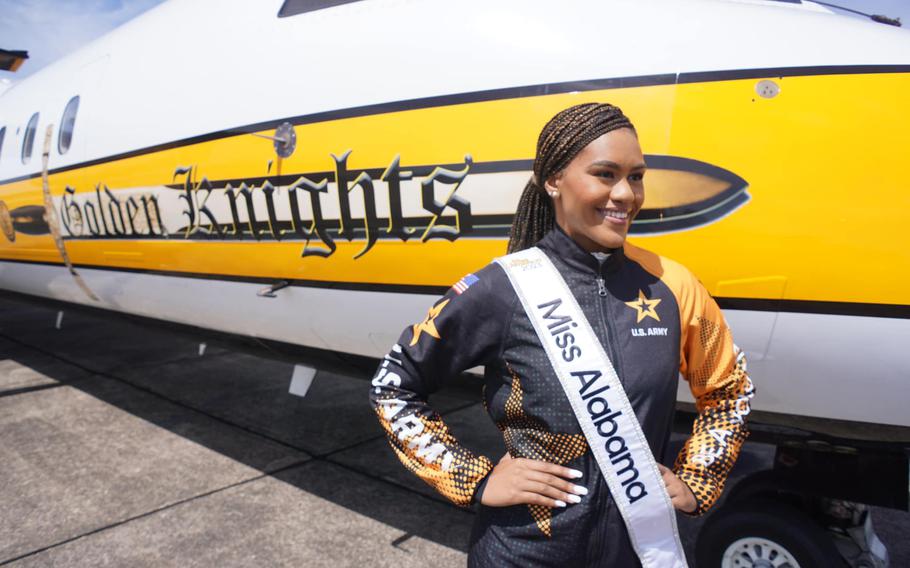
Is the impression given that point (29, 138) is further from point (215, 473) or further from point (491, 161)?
point (491, 161)

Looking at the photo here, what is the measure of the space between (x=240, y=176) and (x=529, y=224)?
8.40 feet

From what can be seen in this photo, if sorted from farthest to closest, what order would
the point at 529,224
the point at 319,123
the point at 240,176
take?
1. the point at 240,176
2. the point at 319,123
3. the point at 529,224

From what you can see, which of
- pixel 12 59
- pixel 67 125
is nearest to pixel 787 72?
pixel 67 125

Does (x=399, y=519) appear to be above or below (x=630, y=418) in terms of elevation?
below

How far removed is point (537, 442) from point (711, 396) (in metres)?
0.53

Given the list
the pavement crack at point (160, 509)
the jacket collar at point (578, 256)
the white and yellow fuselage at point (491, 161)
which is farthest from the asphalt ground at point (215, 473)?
the jacket collar at point (578, 256)

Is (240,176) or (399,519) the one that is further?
(399,519)

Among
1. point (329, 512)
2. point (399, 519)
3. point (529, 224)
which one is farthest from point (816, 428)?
point (329, 512)

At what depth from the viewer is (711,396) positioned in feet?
5.90

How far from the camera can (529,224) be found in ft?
6.29

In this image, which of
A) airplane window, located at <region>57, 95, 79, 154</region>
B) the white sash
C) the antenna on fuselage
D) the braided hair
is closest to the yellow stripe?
the braided hair

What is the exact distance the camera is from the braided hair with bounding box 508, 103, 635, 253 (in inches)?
64.3

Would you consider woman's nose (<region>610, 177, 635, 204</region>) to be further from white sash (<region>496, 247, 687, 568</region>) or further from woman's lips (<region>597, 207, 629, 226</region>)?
white sash (<region>496, 247, 687, 568</region>)

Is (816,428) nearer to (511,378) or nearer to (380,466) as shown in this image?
(511,378)
